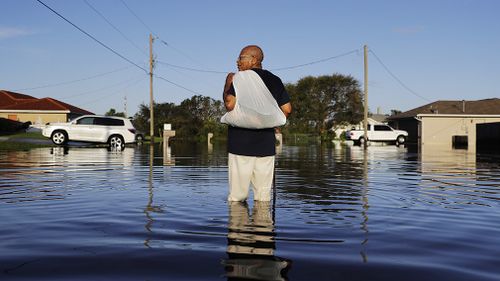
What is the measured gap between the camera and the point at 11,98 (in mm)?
56500

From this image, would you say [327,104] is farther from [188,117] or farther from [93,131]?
[93,131]

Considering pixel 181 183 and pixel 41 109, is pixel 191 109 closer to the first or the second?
pixel 41 109

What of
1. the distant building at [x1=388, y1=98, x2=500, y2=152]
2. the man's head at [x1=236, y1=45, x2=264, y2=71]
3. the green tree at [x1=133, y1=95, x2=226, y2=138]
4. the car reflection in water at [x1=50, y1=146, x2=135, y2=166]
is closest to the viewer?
the man's head at [x1=236, y1=45, x2=264, y2=71]

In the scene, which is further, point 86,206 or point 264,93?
point 86,206

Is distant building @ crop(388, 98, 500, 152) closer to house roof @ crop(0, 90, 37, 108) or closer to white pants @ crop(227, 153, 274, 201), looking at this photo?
house roof @ crop(0, 90, 37, 108)

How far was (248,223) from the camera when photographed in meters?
4.82

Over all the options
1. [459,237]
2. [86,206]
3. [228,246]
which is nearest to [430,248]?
[459,237]

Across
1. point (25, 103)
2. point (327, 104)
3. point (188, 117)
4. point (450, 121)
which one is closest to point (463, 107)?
point (450, 121)

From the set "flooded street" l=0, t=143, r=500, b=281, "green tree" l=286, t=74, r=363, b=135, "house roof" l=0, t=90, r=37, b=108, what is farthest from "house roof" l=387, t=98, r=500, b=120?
"flooded street" l=0, t=143, r=500, b=281

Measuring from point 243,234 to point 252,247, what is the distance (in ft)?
1.56

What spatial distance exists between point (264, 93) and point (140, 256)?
2345 millimetres

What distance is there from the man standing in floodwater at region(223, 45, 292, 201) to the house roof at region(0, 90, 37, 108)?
177ft

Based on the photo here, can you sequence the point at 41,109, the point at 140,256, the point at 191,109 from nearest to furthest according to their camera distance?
1. the point at 140,256
2. the point at 41,109
3. the point at 191,109

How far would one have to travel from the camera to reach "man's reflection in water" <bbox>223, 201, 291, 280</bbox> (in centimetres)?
315
